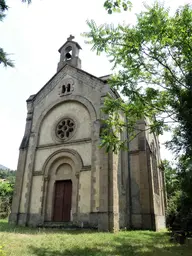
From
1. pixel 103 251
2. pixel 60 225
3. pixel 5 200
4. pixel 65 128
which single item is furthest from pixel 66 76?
pixel 5 200

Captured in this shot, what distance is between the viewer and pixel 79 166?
1498 cm

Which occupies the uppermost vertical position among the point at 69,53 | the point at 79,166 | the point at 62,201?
the point at 69,53

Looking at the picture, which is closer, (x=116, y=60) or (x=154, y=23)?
(x=154, y=23)

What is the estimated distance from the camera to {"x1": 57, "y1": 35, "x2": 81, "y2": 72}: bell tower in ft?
66.4

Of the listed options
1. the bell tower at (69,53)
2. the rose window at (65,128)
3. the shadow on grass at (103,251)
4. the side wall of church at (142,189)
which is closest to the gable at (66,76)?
the bell tower at (69,53)

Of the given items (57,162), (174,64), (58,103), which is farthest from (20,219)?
(174,64)

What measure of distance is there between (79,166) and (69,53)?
11.8 meters

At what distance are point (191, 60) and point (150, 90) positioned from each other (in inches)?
96.2

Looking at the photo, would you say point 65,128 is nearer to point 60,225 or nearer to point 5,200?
point 60,225

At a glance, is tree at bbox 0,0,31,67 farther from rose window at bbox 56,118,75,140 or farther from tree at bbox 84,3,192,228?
rose window at bbox 56,118,75,140

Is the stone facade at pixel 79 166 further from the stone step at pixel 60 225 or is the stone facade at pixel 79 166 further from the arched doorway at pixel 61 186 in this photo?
the stone step at pixel 60 225

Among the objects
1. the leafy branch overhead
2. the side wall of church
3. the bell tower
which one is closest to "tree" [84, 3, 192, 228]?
the leafy branch overhead

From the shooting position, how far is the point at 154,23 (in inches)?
362

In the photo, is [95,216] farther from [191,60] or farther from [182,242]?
[191,60]
